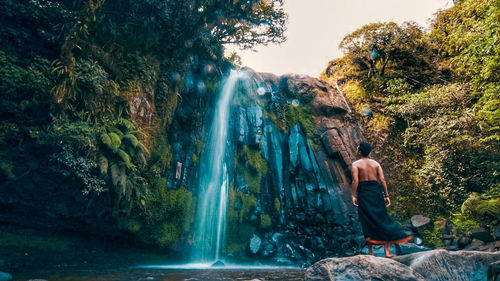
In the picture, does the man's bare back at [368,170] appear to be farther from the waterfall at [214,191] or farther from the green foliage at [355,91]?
the green foliage at [355,91]

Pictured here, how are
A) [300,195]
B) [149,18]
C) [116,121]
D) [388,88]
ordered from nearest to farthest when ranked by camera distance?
[116,121]
[149,18]
[300,195]
[388,88]

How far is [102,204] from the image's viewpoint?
276 inches

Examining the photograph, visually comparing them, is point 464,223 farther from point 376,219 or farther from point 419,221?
point 376,219

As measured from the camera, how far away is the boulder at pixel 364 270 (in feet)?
8.46

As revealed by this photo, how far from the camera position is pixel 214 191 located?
425 inches

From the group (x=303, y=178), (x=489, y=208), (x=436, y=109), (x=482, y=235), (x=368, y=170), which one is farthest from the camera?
(x=303, y=178)

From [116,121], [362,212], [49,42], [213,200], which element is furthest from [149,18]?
[362,212]

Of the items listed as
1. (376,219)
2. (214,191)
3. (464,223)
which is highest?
(214,191)

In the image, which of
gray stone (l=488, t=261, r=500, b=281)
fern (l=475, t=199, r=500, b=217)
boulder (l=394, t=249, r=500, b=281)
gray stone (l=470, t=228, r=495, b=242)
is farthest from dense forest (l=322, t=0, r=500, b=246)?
gray stone (l=488, t=261, r=500, b=281)

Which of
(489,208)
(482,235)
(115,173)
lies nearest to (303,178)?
(482,235)

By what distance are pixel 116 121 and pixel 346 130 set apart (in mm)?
10914

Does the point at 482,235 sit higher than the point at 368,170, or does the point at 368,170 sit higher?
the point at 368,170

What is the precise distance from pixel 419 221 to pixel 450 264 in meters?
8.13

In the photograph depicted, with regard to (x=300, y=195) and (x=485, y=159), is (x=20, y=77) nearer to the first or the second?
(x=300, y=195)
